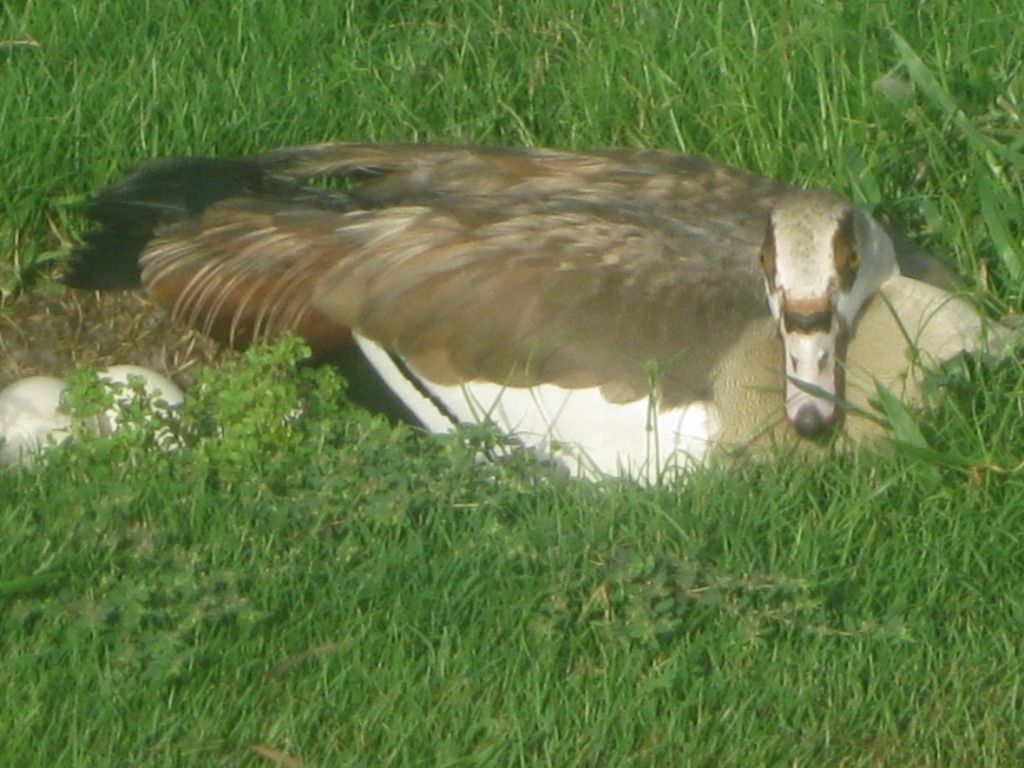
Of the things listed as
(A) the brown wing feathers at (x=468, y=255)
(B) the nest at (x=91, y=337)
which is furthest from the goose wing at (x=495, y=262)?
(B) the nest at (x=91, y=337)

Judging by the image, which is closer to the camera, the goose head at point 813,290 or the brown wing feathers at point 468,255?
the goose head at point 813,290

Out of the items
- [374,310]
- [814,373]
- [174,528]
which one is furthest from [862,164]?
[174,528]

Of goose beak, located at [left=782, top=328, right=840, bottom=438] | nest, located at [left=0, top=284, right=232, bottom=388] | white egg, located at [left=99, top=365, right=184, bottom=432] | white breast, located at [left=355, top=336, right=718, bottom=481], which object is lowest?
nest, located at [left=0, top=284, right=232, bottom=388]

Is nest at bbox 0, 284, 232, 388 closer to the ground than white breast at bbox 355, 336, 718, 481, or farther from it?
closer to the ground

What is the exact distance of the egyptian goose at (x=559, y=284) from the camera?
14.4ft

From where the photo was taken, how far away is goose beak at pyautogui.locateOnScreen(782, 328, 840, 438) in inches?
168

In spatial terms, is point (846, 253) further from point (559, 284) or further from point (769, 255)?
point (559, 284)

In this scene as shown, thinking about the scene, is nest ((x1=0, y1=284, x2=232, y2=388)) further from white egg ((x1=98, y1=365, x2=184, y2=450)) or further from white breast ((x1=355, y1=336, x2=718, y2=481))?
white breast ((x1=355, y1=336, x2=718, y2=481))

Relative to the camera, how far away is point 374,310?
4.58 metres

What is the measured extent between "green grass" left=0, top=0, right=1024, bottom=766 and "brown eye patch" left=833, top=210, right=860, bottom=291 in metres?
0.33

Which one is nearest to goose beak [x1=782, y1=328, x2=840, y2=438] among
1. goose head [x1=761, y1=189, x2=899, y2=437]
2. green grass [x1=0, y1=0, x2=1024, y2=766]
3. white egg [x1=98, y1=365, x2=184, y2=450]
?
goose head [x1=761, y1=189, x2=899, y2=437]

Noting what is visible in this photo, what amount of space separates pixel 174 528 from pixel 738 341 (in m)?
1.30

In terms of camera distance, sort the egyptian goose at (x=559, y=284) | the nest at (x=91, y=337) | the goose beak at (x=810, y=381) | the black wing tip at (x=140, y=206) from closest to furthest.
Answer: the goose beak at (x=810, y=381)
the egyptian goose at (x=559, y=284)
the black wing tip at (x=140, y=206)
the nest at (x=91, y=337)

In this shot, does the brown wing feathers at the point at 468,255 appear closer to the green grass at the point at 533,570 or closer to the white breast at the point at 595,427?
the white breast at the point at 595,427
